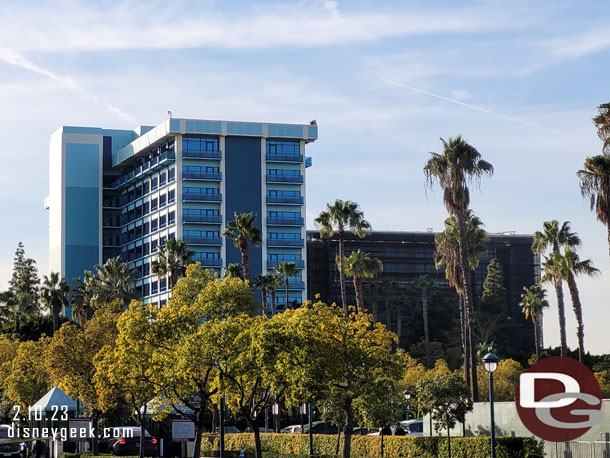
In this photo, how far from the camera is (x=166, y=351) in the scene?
43656mm

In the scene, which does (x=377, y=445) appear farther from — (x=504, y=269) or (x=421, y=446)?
(x=504, y=269)

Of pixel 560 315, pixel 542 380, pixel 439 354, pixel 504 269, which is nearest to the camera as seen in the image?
pixel 542 380

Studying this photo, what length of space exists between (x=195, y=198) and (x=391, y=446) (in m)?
94.6

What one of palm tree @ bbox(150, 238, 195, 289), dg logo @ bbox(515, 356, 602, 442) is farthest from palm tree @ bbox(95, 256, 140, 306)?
dg logo @ bbox(515, 356, 602, 442)

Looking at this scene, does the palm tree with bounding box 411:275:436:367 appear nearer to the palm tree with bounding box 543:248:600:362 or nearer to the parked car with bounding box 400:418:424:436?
the palm tree with bounding box 543:248:600:362

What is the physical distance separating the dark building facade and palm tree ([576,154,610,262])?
9486 centimetres

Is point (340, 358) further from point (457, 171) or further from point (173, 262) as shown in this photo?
point (173, 262)

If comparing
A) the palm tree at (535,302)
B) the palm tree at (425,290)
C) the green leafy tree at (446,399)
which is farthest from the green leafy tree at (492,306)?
the green leafy tree at (446,399)

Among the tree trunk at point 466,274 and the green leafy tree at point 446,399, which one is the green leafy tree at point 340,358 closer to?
the green leafy tree at point 446,399

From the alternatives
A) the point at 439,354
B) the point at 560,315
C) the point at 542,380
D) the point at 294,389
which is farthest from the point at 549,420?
the point at 439,354

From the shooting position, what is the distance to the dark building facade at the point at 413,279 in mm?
150875

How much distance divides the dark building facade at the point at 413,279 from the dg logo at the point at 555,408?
104981 mm

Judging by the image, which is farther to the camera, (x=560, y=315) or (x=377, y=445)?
(x=560, y=315)

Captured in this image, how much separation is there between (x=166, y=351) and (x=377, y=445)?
11048 millimetres
